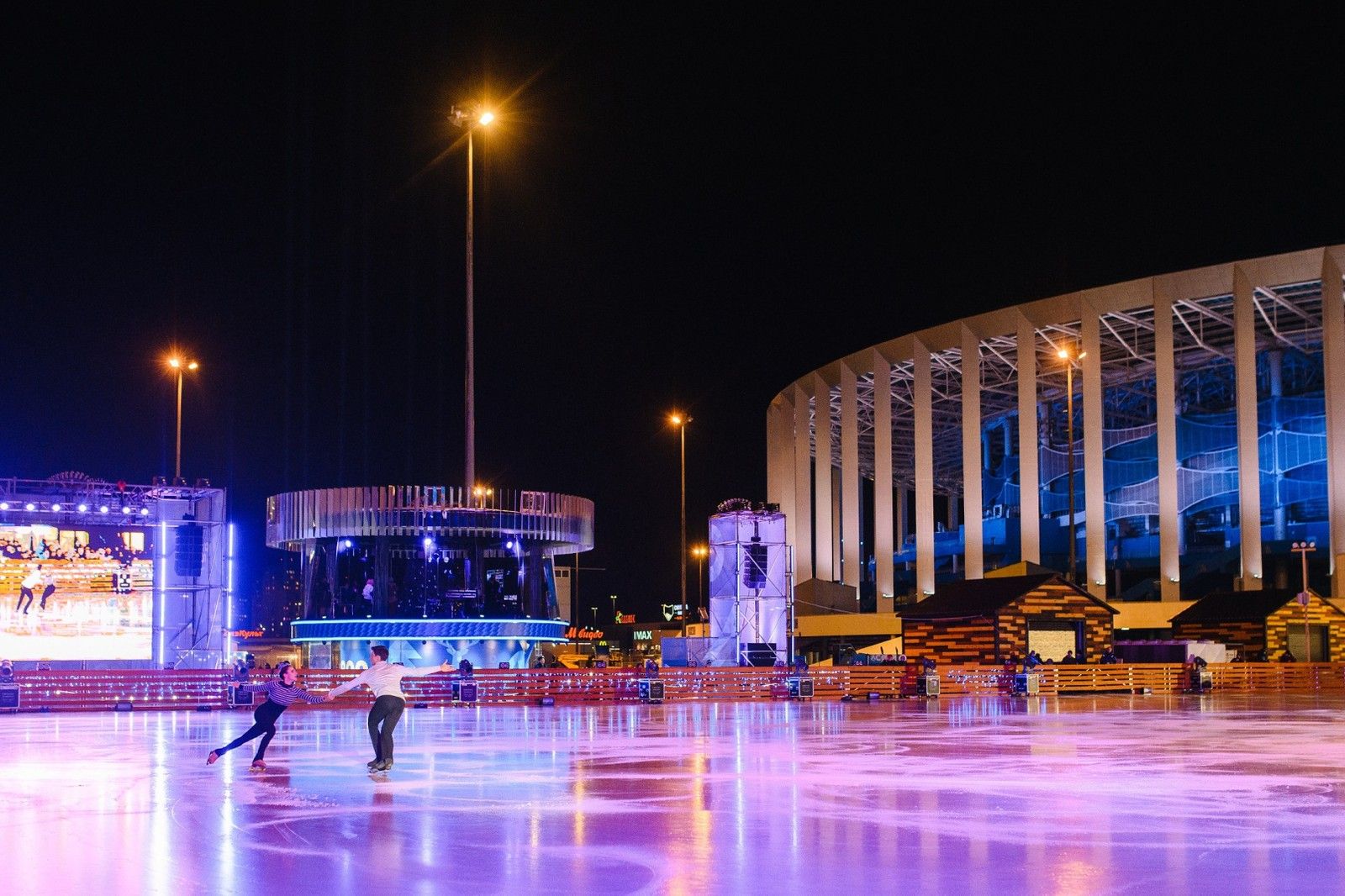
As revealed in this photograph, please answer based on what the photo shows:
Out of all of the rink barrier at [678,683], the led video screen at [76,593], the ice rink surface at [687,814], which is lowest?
the rink barrier at [678,683]

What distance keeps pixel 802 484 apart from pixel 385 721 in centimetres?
9064

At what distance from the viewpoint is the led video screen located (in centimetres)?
4866

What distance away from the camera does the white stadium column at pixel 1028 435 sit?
7925 cm

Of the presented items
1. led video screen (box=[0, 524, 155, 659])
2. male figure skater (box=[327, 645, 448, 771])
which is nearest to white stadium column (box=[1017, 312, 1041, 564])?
led video screen (box=[0, 524, 155, 659])

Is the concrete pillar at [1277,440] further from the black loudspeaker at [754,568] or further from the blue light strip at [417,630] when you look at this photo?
the blue light strip at [417,630]

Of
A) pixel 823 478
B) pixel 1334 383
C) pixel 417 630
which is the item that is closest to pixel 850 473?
pixel 823 478

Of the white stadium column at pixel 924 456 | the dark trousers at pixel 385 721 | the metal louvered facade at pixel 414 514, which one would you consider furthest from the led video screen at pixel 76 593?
the white stadium column at pixel 924 456

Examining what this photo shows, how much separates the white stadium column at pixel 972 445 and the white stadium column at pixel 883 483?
5.92 metres

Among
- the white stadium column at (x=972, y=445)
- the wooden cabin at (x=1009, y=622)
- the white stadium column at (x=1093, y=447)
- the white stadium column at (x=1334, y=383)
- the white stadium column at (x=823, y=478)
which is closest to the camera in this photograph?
the wooden cabin at (x=1009, y=622)

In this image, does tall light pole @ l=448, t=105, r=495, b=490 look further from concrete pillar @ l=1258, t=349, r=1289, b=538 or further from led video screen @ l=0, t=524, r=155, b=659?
concrete pillar @ l=1258, t=349, r=1289, b=538

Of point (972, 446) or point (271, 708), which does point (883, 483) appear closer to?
point (972, 446)

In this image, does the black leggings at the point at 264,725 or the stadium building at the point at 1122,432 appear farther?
the stadium building at the point at 1122,432

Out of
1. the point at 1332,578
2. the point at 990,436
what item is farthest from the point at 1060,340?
the point at 990,436

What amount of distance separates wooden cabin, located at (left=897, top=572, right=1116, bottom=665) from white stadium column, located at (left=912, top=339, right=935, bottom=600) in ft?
113
